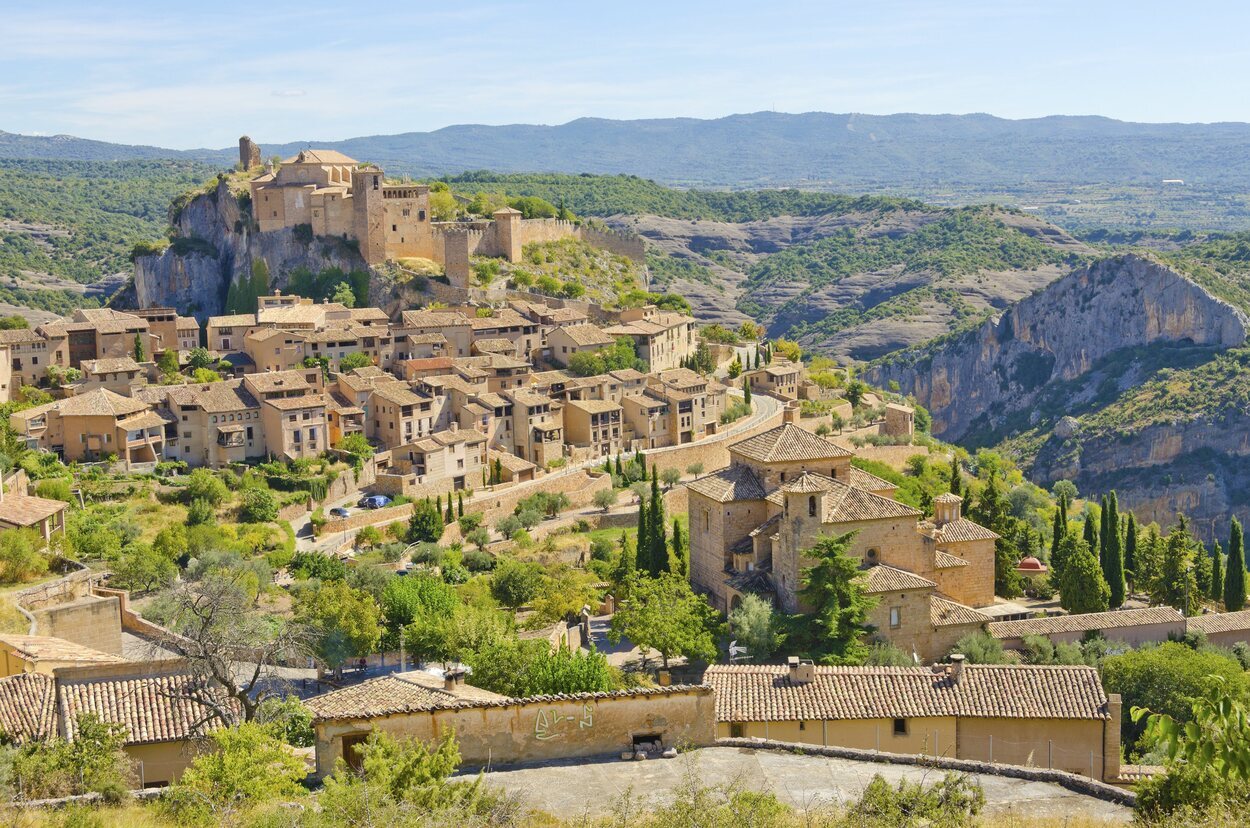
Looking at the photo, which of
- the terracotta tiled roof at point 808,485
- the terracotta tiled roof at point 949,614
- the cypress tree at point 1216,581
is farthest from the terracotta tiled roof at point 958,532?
the cypress tree at point 1216,581

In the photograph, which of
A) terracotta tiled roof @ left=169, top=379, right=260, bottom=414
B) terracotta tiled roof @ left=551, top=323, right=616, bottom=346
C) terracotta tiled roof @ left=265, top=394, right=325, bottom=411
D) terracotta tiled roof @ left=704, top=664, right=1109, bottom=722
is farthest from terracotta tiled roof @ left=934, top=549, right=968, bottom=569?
terracotta tiled roof @ left=551, top=323, right=616, bottom=346

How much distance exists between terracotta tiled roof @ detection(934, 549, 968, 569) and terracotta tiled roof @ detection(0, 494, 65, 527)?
2186 centimetres

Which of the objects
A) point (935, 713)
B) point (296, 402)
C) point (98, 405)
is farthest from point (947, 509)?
point (98, 405)

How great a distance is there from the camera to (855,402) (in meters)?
68.3

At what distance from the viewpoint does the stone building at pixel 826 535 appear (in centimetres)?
3189

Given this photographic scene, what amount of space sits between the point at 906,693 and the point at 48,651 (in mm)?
13528

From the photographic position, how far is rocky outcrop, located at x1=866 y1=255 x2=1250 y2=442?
112 metres

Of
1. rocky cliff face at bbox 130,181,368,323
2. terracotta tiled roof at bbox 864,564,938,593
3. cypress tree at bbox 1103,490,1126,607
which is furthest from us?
rocky cliff face at bbox 130,181,368,323

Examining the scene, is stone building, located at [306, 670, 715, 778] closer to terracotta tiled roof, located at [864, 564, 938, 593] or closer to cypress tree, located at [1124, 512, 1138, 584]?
terracotta tiled roof, located at [864, 564, 938, 593]

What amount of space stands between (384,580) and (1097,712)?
72.8 feet

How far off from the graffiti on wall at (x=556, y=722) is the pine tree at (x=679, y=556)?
19800mm

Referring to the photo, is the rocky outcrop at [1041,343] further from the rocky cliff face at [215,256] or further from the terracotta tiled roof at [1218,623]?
the terracotta tiled roof at [1218,623]

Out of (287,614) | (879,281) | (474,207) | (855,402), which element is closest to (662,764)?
(287,614)

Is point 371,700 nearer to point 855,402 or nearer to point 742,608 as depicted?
point 742,608
